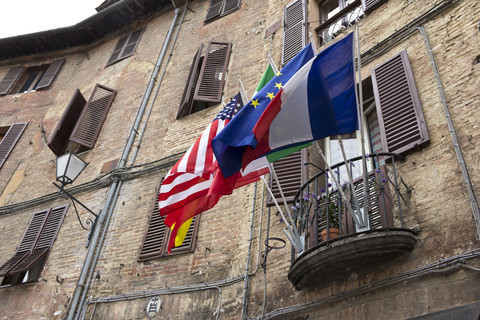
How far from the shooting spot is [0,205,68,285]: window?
8.82m

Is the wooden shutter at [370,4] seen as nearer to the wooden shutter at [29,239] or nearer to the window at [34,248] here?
the window at [34,248]

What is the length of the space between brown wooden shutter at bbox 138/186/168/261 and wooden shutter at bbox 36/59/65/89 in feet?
27.8

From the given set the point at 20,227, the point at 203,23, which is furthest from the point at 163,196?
the point at 203,23

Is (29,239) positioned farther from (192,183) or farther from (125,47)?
(125,47)

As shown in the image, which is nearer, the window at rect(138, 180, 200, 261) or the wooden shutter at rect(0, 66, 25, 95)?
the window at rect(138, 180, 200, 261)

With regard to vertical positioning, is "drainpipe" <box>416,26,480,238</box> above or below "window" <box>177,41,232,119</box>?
below

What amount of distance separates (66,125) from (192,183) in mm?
6147

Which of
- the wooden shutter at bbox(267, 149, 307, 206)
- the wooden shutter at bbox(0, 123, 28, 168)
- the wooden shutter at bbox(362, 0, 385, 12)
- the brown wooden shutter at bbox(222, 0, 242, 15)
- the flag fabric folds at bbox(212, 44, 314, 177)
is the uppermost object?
the brown wooden shutter at bbox(222, 0, 242, 15)

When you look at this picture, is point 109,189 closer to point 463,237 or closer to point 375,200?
point 375,200

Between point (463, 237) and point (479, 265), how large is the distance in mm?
375

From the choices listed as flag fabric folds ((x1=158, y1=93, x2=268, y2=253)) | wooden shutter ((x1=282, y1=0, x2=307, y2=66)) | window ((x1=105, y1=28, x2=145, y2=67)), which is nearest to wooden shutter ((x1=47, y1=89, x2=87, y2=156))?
window ((x1=105, y1=28, x2=145, y2=67))

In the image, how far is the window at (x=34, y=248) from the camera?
28.9 feet

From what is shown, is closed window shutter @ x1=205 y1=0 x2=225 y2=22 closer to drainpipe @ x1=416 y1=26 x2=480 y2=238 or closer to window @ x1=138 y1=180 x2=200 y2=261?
window @ x1=138 y1=180 x2=200 y2=261

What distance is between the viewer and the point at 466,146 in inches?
209
